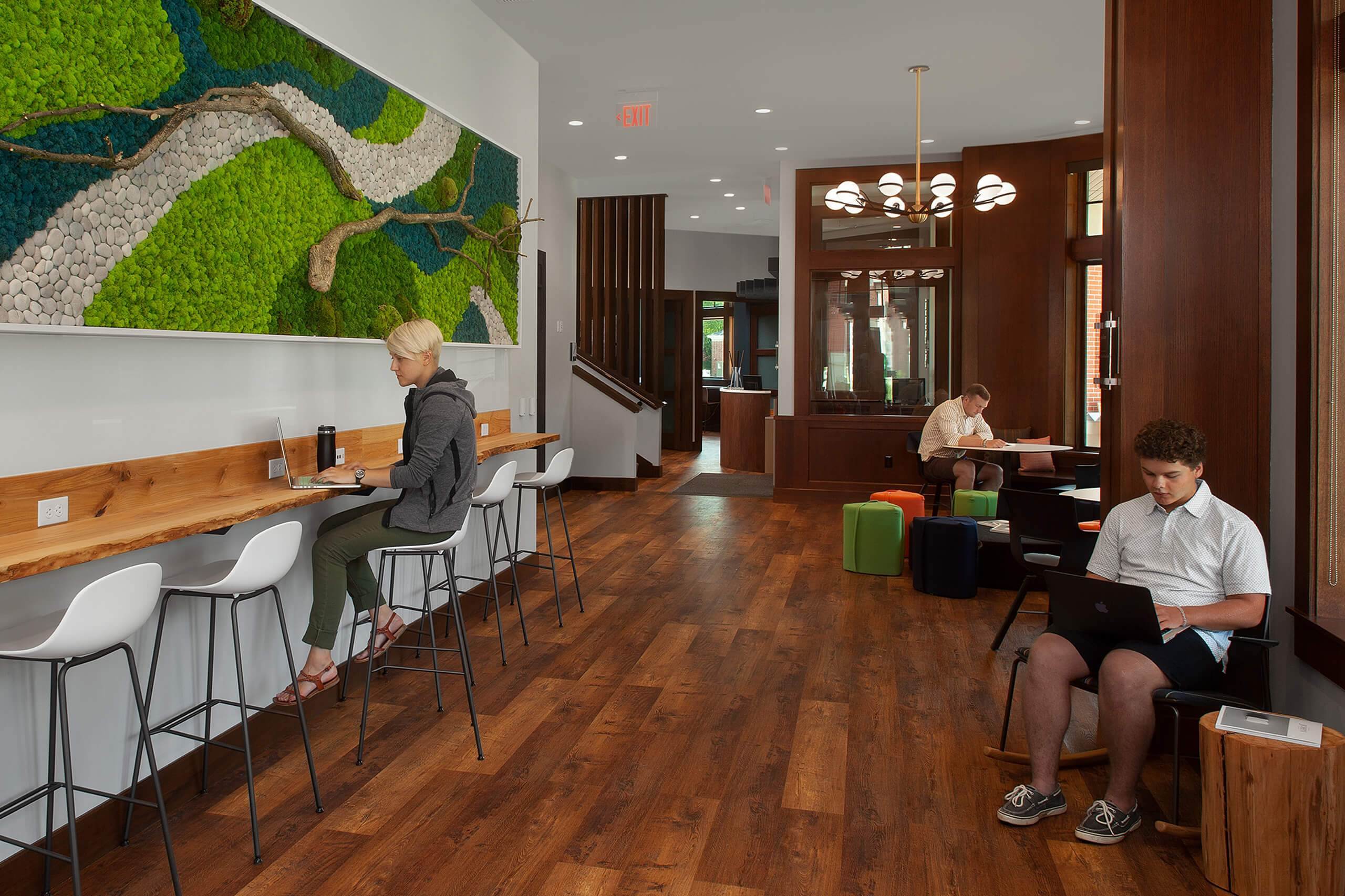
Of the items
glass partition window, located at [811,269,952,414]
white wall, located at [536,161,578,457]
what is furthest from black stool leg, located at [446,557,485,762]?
glass partition window, located at [811,269,952,414]

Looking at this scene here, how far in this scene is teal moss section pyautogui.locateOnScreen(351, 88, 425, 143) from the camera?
14.3 feet

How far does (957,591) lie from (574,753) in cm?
326

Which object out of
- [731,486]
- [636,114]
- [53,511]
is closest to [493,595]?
[53,511]

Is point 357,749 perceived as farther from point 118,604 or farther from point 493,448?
point 493,448

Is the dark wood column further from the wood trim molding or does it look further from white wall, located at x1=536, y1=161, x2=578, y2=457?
the wood trim molding

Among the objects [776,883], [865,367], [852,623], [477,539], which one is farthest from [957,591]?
[865,367]

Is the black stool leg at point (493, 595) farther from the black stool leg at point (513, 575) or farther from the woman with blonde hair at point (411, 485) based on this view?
the woman with blonde hair at point (411, 485)

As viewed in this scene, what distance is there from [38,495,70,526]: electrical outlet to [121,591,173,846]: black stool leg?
14.6 inches

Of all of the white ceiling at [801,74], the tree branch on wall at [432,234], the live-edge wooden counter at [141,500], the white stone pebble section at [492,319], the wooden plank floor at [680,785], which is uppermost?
the white ceiling at [801,74]

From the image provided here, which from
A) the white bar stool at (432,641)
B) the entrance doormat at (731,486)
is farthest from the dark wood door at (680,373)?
the white bar stool at (432,641)

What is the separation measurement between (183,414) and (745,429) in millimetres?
9701

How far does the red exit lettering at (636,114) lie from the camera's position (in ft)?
23.9

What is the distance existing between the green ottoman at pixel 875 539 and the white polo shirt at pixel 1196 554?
10.7 feet

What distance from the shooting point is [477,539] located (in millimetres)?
5668
